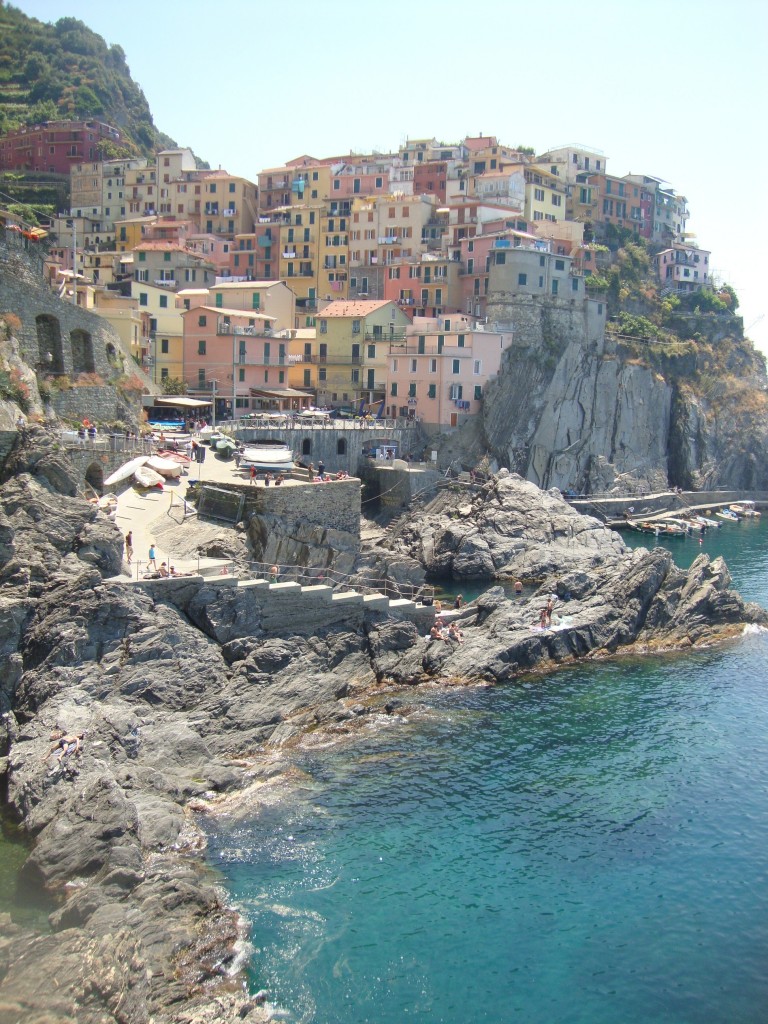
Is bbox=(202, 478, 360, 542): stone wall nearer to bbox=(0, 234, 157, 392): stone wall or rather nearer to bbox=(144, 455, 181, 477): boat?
bbox=(144, 455, 181, 477): boat

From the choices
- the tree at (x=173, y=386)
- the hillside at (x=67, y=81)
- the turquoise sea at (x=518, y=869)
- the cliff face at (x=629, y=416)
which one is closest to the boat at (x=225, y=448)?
the tree at (x=173, y=386)

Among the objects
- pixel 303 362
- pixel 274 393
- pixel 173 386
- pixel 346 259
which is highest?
pixel 346 259

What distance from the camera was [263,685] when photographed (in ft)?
104

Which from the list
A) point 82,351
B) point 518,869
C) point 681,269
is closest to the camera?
point 518,869

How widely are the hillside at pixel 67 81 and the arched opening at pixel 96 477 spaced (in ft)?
259

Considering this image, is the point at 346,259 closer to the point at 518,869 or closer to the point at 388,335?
the point at 388,335

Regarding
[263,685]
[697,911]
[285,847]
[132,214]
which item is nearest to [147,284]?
[132,214]

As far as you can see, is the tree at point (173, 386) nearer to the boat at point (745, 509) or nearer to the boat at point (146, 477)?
the boat at point (146, 477)

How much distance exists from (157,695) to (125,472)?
15.0 meters

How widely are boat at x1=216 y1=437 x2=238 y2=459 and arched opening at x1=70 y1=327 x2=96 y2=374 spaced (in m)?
7.12

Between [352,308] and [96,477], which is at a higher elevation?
[352,308]

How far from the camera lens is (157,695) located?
29141 millimetres

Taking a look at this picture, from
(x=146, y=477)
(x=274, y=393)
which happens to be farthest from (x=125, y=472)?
(x=274, y=393)

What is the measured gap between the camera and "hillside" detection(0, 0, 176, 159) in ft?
387
